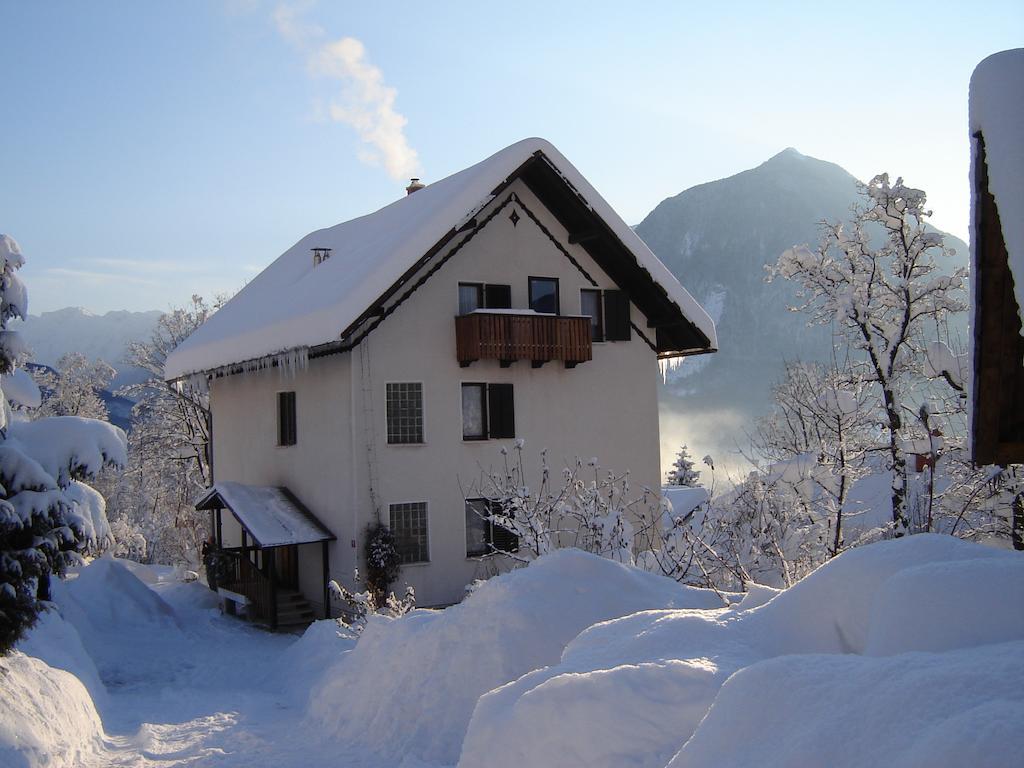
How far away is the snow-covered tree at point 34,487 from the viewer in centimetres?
878

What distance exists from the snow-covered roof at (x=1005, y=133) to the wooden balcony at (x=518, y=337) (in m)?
15.0

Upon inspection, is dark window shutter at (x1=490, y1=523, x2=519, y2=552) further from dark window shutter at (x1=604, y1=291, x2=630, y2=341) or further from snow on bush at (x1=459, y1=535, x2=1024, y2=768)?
snow on bush at (x1=459, y1=535, x2=1024, y2=768)

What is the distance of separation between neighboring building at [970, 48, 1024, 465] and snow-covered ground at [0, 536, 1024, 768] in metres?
1.11

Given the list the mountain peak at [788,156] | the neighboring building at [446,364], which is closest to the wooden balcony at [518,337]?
the neighboring building at [446,364]

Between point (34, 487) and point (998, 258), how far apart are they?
8.22 m

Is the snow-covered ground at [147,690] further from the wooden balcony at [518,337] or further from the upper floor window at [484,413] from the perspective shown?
the wooden balcony at [518,337]

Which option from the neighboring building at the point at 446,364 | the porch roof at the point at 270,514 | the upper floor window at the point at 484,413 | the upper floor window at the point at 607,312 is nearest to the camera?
the neighboring building at the point at 446,364

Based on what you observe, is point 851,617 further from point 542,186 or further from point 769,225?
point 769,225

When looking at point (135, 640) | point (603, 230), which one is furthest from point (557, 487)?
point (135, 640)

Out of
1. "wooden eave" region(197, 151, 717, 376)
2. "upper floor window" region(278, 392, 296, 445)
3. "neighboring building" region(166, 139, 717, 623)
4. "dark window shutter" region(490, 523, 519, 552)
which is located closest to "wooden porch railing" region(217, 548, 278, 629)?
"neighboring building" region(166, 139, 717, 623)

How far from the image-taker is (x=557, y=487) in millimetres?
21703

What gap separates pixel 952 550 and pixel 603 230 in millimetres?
16798

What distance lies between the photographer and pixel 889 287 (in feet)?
70.5

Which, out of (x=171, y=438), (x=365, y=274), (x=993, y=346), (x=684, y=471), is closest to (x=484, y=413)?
(x=365, y=274)
